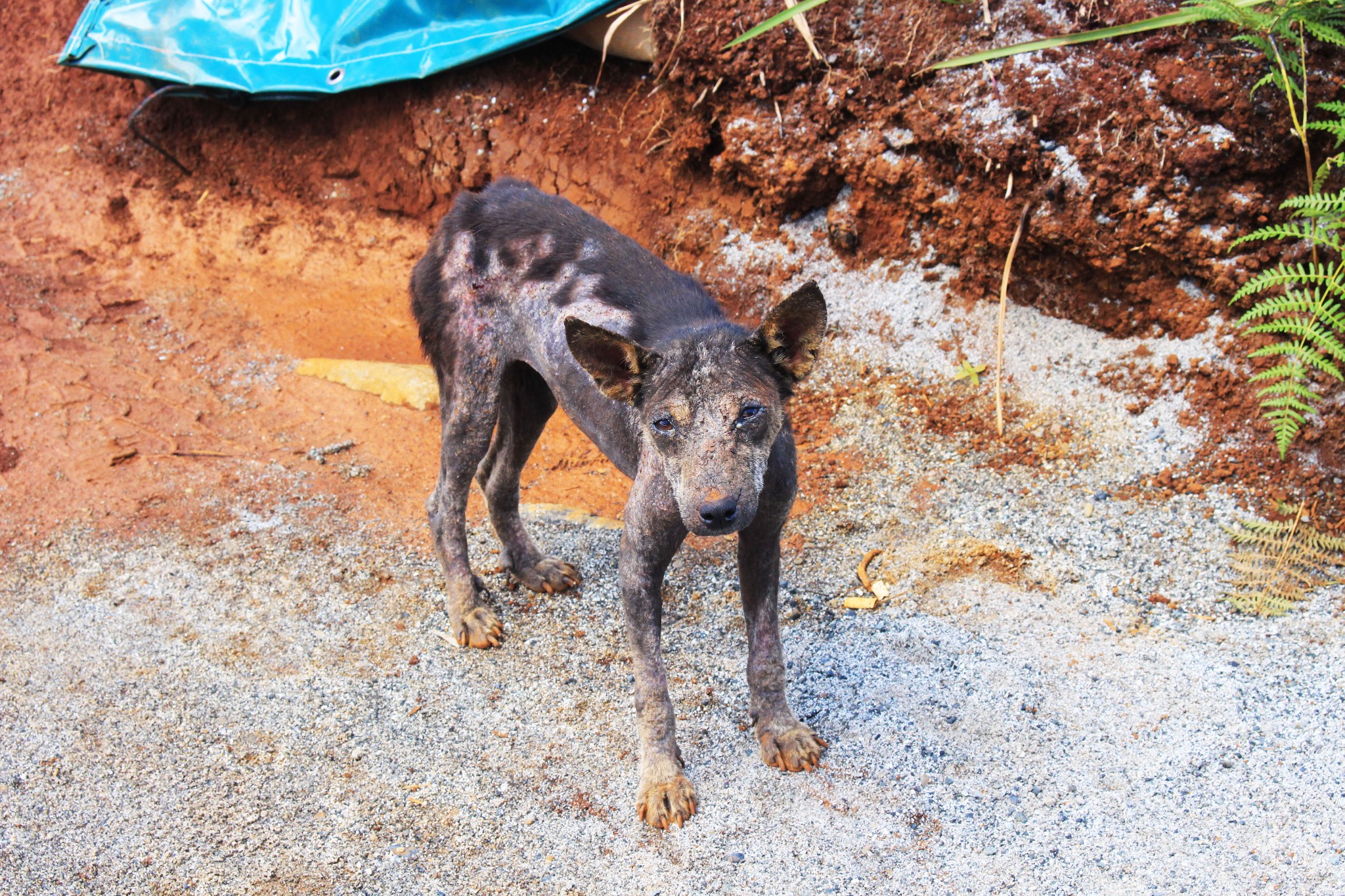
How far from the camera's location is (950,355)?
642cm

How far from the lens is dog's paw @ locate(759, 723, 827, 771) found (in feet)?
12.7

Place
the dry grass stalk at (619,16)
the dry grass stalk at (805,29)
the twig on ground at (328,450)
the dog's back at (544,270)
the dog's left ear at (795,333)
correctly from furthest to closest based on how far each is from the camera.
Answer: the dry grass stalk at (619,16)
the twig on ground at (328,450)
the dry grass stalk at (805,29)
the dog's back at (544,270)
the dog's left ear at (795,333)

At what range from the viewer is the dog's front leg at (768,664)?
151 inches

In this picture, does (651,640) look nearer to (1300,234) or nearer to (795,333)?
(795,333)

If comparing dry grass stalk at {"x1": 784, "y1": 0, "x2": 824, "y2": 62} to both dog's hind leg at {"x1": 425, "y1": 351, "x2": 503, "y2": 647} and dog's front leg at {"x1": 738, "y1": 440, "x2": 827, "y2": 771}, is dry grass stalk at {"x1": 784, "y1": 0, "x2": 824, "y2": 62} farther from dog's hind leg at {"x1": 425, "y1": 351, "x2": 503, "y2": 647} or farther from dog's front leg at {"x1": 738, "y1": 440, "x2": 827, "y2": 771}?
dog's front leg at {"x1": 738, "y1": 440, "x2": 827, "y2": 771}

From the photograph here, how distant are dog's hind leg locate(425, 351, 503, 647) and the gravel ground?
0.16m

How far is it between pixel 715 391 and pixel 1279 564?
10.7 feet

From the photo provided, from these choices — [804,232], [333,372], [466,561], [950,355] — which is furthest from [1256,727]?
[333,372]

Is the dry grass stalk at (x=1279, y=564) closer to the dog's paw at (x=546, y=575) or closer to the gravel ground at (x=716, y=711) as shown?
the gravel ground at (x=716, y=711)

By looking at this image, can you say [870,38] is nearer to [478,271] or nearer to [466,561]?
[478,271]

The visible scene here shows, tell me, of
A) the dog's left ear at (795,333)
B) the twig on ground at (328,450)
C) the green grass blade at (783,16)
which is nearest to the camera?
Answer: the dog's left ear at (795,333)

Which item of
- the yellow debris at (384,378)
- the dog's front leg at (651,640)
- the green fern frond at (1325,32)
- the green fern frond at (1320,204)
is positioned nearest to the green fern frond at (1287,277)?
the green fern frond at (1320,204)

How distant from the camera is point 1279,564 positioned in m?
4.72

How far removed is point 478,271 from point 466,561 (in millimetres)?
1451
